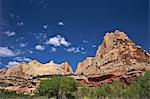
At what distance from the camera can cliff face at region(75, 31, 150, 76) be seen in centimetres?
11052

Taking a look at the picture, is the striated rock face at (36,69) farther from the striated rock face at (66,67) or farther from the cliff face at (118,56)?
the cliff face at (118,56)

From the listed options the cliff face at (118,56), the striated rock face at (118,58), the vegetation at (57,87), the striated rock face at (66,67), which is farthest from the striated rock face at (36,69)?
the vegetation at (57,87)

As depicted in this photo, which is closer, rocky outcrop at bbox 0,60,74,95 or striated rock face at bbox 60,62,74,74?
rocky outcrop at bbox 0,60,74,95

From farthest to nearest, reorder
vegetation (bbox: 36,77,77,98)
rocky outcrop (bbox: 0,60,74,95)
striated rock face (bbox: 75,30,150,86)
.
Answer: rocky outcrop (bbox: 0,60,74,95) → striated rock face (bbox: 75,30,150,86) → vegetation (bbox: 36,77,77,98)

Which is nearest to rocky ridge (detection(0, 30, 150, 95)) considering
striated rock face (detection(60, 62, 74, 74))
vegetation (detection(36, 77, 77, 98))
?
striated rock face (detection(60, 62, 74, 74))

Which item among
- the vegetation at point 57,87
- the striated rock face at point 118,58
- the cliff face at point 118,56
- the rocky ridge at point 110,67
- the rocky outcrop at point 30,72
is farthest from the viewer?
the rocky outcrop at point 30,72

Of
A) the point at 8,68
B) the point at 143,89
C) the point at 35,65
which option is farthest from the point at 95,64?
the point at 143,89

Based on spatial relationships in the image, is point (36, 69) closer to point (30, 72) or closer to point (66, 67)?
point (30, 72)

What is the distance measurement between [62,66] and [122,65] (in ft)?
196

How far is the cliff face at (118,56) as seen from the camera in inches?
4351

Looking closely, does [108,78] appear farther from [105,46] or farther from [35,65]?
[35,65]

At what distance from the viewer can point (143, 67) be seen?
101 meters

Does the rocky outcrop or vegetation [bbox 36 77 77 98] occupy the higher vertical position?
the rocky outcrop

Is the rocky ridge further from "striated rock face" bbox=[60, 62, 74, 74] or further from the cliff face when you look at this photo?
"striated rock face" bbox=[60, 62, 74, 74]
